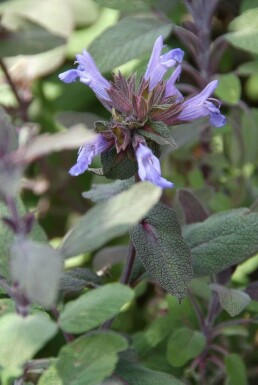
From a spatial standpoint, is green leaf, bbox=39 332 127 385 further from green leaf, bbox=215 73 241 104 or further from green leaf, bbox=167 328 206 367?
green leaf, bbox=215 73 241 104

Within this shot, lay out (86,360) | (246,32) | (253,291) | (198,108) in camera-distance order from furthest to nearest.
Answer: (246,32)
(253,291)
(198,108)
(86,360)

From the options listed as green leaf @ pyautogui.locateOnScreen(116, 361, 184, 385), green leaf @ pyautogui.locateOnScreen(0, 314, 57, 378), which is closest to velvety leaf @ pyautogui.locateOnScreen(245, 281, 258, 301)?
green leaf @ pyautogui.locateOnScreen(116, 361, 184, 385)

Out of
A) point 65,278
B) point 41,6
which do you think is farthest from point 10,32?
point 65,278

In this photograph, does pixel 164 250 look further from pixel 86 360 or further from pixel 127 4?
pixel 127 4

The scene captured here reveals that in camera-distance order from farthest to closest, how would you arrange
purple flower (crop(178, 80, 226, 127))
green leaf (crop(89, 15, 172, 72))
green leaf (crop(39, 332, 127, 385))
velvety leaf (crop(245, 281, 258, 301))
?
1. green leaf (crop(89, 15, 172, 72))
2. velvety leaf (crop(245, 281, 258, 301))
3. purple flower (crop(178, 80, 226, 127))
4. green leaf (crop(39, 332, 127, 385))

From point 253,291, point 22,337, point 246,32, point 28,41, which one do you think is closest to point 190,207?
point 253,291
